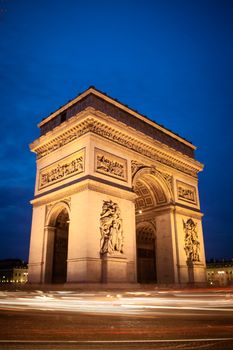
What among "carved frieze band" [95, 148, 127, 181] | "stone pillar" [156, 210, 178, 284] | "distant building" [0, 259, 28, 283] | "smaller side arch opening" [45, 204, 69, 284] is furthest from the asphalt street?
"distant building" [0, 259, 28, 283]

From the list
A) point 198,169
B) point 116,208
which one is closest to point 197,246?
point 198,169

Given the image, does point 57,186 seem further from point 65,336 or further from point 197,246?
point 65,336

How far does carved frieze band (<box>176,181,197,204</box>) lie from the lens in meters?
22.2

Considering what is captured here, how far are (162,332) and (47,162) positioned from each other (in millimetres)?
17087

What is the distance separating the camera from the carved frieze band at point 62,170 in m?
16.6

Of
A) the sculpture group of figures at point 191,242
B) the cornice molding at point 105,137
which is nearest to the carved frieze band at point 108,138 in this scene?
the cornice molding at point 105,137

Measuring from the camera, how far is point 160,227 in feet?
69.3

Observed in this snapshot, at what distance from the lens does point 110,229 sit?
1553 centimetres

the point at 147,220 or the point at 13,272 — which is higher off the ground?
the point at 147,220

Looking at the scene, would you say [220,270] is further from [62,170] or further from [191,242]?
[62,170]

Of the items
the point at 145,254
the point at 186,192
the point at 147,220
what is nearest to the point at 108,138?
the point at 147,220

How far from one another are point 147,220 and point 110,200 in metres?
6.95

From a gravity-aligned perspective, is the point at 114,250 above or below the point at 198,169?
below

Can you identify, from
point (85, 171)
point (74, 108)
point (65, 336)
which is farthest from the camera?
point (74, 108)
